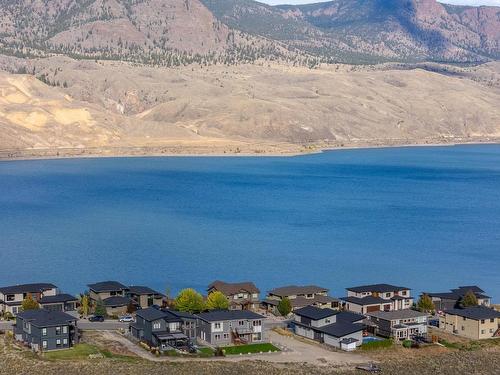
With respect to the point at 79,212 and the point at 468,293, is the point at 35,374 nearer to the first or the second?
the point at 468,293

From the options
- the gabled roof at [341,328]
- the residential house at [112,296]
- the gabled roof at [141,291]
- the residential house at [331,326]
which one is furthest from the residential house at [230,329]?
the gabled roof at [141,291]

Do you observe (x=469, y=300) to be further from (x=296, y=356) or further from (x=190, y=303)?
(x=190, y=303)

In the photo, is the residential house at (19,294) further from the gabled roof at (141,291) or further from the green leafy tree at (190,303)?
the green leafy tree at (190,303)

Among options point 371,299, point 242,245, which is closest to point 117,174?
point 242,245

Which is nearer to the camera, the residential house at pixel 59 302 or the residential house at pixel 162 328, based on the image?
the residential house at pixel 162 328

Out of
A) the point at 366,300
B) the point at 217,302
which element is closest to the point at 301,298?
the point at 366,300
